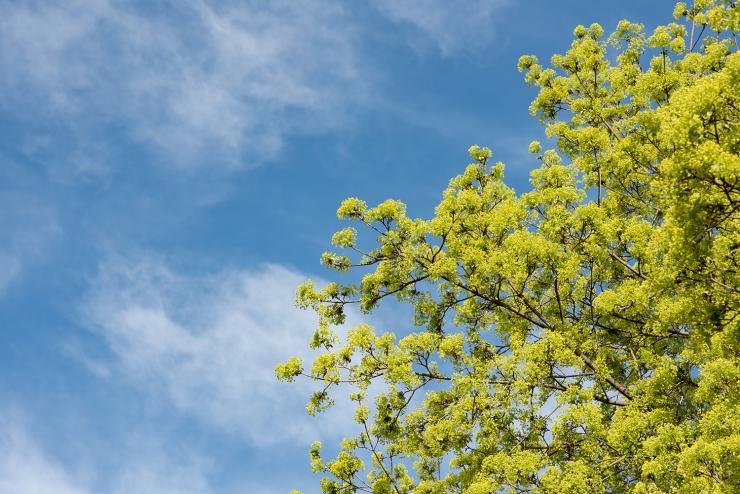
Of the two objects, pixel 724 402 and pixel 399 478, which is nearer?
pixel 724 402

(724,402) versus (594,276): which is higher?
(594,276)

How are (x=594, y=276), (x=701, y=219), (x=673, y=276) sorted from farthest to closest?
(x=594, y=276)
(x=673, y=276)
(x=701, y=219)

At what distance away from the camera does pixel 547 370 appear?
1216 centimetres

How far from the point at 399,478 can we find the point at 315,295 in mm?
4877

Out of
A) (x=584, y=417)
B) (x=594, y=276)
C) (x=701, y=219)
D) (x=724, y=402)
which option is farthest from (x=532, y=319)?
(x=701, y=219)

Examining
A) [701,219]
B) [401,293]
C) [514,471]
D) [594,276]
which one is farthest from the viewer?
[401,293]

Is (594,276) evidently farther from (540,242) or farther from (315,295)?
(315,295)

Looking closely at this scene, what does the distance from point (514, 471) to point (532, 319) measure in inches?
139

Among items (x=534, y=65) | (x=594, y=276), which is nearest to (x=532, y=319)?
(x=594, y=276)

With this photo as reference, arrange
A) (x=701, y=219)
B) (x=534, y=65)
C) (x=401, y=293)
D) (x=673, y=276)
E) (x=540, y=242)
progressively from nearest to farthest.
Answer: (x=701, y=219)
(x=673, y=276)
(x=540, y=242)
(x=401, y=293)
(x=534, y=65)

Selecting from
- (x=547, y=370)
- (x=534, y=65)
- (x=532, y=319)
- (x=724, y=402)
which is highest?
(x=534, y=65)

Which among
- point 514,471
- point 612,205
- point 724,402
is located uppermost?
point 612,205

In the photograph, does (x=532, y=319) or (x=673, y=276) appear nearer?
(x=673, y=276)

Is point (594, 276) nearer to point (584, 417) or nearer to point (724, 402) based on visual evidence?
point (584, 417)
